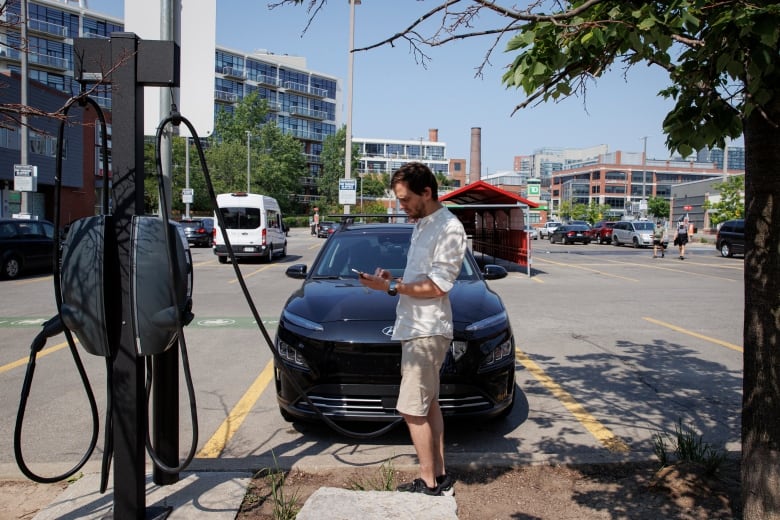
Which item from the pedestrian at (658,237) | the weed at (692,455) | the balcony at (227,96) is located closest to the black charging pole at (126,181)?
the weed at (692,455)

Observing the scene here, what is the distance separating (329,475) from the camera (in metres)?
3.79

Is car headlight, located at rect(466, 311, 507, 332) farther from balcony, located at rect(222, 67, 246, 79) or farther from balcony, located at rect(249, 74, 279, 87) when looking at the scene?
balcony, located at rect(249, 74, 279, 87)

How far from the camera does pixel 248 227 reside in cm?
2305

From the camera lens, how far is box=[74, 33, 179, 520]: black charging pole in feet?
9.26

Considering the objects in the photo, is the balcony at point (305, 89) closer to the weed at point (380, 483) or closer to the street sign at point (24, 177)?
the street sign at point (24, 177)

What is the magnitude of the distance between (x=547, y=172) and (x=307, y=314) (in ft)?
613

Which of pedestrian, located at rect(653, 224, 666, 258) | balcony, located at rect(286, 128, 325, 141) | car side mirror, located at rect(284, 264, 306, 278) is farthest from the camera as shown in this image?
balcony, located at rect(286, 128, 325, 141)

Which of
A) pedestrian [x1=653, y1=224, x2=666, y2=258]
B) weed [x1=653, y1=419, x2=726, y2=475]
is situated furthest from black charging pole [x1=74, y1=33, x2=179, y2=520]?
pedestrian [x1=653, y1=224, x2=666, y2=258]

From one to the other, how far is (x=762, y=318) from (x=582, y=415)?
2.48 m

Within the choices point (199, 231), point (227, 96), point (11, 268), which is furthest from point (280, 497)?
point (227, 96)

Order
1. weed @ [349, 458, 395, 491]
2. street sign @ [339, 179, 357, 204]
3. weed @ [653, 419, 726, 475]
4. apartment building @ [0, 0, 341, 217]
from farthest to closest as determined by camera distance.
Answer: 1. apartment building @ [0, 0, 341, 217]
2. street sign @ [339, 179, 357, 204]
3. weed @ [653, 419, 726, 475]
4. weed @ [349, 458, 395, 491]

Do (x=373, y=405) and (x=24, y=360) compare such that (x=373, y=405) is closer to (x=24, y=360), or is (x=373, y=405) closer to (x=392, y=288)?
(x=392, y=288)

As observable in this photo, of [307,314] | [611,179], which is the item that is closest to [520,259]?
[307,314]

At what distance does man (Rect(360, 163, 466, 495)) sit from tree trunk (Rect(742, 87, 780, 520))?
1418mm
